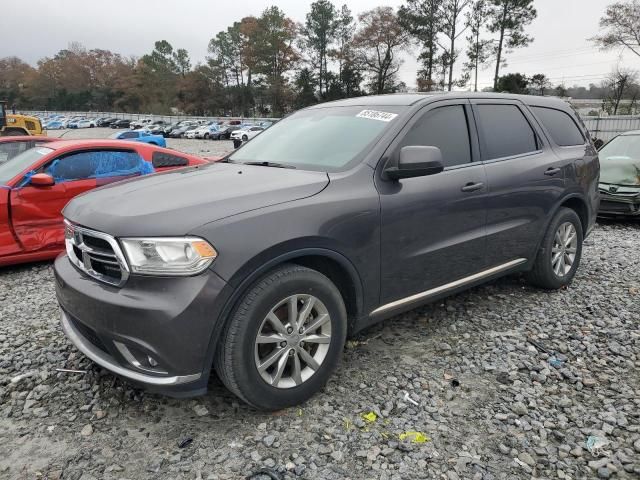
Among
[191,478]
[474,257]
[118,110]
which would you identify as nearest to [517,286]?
[474,257]

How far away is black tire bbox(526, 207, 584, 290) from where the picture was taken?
4.30m

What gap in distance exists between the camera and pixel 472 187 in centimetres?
350

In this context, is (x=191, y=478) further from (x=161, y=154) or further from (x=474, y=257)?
(x=161, y=154)

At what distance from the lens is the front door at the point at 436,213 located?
9.94 feet

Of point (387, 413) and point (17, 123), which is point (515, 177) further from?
point (17, 123)

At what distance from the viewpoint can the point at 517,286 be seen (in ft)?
15.6

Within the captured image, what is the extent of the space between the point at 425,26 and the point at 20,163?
50442 millimetres

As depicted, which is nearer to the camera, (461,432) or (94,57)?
(461,432)

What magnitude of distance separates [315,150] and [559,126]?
8.77 feet

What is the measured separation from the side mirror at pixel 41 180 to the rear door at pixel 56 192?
0.08 m

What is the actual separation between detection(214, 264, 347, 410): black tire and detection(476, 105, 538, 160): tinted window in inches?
73.7

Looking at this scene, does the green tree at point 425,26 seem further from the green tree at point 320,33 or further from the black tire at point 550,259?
the black tire at point 550,259

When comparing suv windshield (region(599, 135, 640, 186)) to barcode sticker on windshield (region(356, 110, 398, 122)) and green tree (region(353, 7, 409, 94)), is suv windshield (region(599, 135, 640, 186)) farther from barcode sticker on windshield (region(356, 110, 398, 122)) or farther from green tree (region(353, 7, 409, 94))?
green tree (region(353, 7, 409, 94))

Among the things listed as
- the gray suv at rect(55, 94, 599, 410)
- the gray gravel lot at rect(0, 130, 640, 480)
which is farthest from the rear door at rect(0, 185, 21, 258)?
the gray suv at rect(55, 94, 599, 410)
